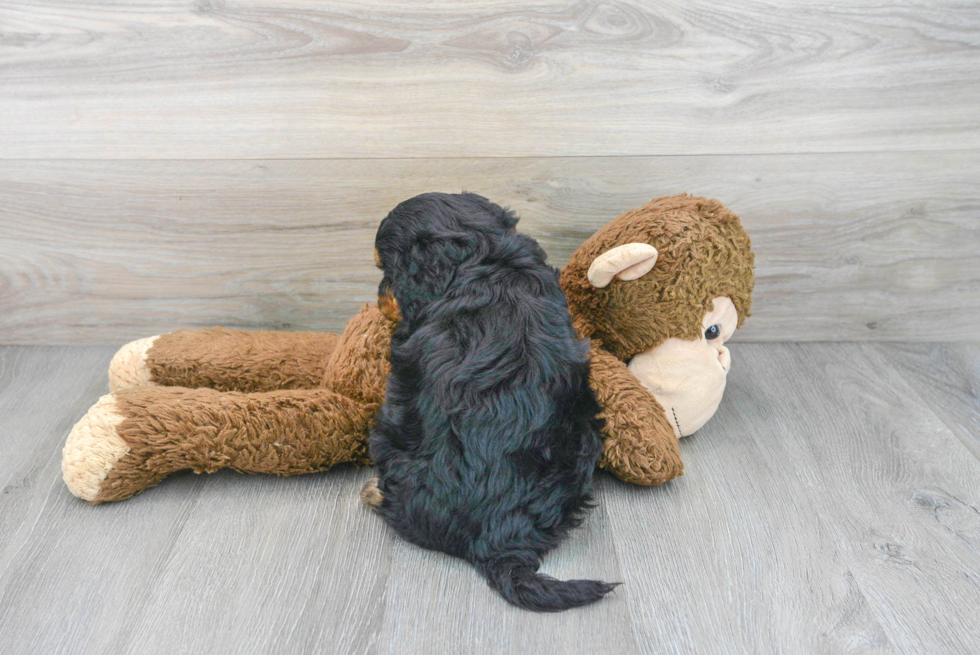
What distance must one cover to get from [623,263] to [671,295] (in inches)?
4.1

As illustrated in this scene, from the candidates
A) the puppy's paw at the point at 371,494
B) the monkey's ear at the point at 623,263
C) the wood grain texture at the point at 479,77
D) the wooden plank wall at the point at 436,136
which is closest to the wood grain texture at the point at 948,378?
the wooden plank wall at the point at 436,136

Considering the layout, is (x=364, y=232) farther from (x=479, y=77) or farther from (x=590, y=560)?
(x=590, y=560)

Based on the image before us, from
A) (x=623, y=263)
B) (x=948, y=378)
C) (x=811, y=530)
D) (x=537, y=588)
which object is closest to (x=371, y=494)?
(x=537, y=588)

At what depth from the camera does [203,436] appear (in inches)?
45.6

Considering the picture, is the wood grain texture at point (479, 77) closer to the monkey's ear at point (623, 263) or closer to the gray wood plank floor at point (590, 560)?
the monkey's ear at point (623, 263)

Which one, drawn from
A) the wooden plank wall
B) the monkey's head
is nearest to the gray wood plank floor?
the monkey's head

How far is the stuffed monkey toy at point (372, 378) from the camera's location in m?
Result: 1.15

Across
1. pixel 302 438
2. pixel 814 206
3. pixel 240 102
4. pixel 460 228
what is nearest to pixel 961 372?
pixel 814 206

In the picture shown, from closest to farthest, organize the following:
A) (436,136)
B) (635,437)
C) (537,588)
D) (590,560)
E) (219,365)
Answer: (537,588) → (590,560) → (635,437) → (219,365) → (436,136)

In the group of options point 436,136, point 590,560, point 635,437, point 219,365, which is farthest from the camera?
point 436,136

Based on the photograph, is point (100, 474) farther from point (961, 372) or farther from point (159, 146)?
point (961, 372)

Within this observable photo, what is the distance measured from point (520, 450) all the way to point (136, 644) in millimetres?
529

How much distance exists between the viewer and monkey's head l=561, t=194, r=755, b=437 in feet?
4.06

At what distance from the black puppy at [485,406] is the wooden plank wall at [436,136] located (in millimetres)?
485
